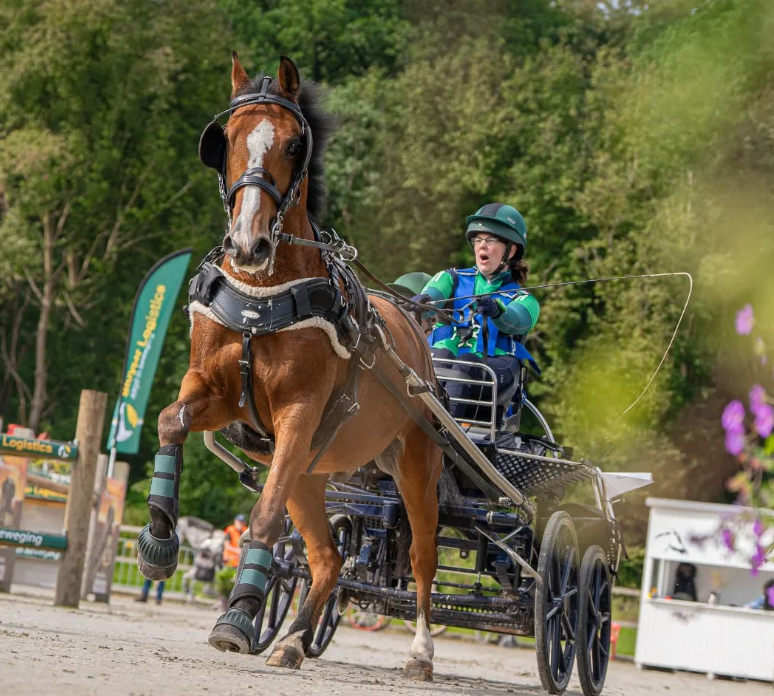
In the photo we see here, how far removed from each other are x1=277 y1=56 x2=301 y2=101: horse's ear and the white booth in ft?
42.6

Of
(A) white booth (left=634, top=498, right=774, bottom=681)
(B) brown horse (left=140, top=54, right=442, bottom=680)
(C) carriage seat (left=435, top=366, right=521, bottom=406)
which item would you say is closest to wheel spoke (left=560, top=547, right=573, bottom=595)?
(C) carriage seat (left=435, top=366, right=521, bottom=406)

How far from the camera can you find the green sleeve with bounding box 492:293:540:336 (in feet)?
27.0

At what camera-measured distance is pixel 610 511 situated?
357 inches

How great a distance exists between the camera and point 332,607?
30.6 feet

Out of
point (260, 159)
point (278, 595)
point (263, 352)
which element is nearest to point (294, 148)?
point (260, 159)

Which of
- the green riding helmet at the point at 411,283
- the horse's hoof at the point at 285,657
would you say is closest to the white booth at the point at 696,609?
the green riding helmet at the point at 411,283

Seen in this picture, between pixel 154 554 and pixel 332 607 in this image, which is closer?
pixel 154 554

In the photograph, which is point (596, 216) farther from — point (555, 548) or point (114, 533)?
point (555, 548)

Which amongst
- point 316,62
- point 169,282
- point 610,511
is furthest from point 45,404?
point 610,511

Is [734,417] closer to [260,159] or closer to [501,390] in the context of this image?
[260,159]

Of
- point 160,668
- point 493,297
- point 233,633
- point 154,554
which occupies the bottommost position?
point 160,668

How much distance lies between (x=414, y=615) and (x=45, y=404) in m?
29.7

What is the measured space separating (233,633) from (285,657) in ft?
4.15

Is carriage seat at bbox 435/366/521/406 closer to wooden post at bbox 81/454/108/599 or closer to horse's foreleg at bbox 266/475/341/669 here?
horse's foreleg at bbox 266/475/341/669
